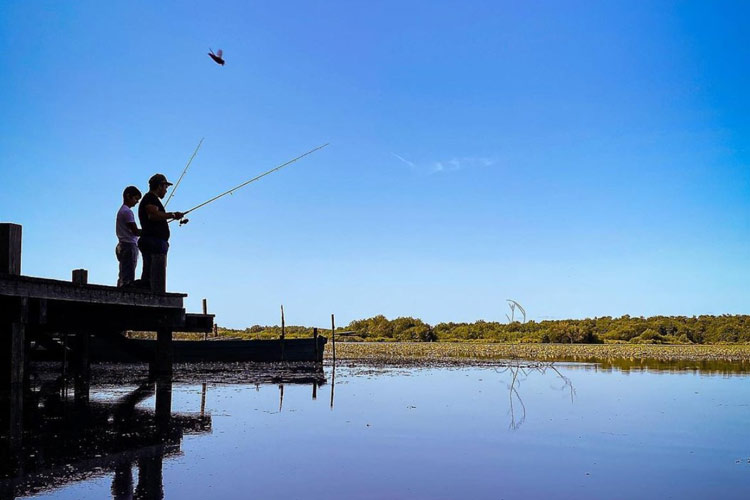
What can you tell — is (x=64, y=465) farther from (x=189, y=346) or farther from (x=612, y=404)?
(x=189, y=346)

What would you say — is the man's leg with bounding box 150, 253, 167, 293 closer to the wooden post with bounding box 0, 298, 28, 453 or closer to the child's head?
the child's head

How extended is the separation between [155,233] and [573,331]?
57.6 metres

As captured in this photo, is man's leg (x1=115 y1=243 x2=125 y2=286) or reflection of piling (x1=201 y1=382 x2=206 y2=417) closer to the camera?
reflection of piling (x1=201 y1=382 x2=206 y2=417)

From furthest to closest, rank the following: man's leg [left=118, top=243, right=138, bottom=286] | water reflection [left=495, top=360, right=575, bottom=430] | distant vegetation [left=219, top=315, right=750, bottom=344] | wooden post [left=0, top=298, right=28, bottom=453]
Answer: distant vegetation [left=219, top=315, right=750, bottom=344]
man's leg [left=118, top=243, right=138, bottom=286]
water reflection [left=495, top=360, right=575, bottom=430]
wooden post [left=0, top=298, right=28, bottom=453]

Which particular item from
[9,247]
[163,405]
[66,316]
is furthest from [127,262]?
[9,247]

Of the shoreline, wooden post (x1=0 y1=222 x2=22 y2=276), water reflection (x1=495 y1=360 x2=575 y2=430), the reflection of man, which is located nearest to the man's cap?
the reflection of man

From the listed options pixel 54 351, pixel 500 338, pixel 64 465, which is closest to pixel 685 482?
pixel 64 465

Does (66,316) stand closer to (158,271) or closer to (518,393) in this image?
(158,271)

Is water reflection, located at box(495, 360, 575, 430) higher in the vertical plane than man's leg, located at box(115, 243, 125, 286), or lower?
lower

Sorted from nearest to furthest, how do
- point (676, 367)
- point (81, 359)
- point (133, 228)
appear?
point (133, 228), point (81, 359), point (676, 367)

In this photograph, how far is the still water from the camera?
6496 mm

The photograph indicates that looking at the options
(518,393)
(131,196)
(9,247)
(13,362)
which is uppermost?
(131,196)

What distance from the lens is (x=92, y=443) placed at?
805 centimetres

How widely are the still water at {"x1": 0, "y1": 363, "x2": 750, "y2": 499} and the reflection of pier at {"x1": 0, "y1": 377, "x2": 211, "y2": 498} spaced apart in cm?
2
